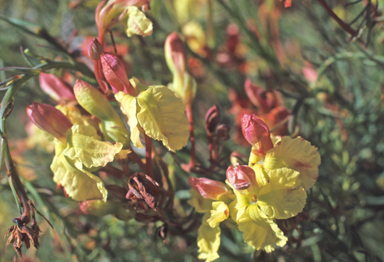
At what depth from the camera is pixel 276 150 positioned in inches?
15.5

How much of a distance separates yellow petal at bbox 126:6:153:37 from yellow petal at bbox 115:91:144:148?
9 cm

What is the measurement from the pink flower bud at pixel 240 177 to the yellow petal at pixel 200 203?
0.07 meters

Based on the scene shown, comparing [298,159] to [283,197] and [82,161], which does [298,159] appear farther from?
[82,161]

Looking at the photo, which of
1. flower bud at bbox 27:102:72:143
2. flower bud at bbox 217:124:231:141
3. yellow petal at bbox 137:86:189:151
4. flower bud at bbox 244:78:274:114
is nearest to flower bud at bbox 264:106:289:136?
flower bud at bbox 244:78:274:114

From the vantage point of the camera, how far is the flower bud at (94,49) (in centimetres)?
40

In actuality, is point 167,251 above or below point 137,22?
below

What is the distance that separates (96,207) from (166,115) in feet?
0.47

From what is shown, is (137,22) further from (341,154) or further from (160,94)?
(341,154)

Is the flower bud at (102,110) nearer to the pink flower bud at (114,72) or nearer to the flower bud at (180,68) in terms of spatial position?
the pink flower bud at (114,72)

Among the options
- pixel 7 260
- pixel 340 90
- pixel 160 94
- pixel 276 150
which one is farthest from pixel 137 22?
pixel 7 260

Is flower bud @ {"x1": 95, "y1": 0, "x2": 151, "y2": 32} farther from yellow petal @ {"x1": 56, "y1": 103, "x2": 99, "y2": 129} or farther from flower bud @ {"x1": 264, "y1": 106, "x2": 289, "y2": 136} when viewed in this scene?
flower bud @ {"x1": 264, "y1": 106, "x2": 289, "y2": 136}

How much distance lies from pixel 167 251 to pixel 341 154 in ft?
1.21

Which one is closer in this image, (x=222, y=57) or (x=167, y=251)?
(x=167, y=251)

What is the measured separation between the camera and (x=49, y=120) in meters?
0.42
